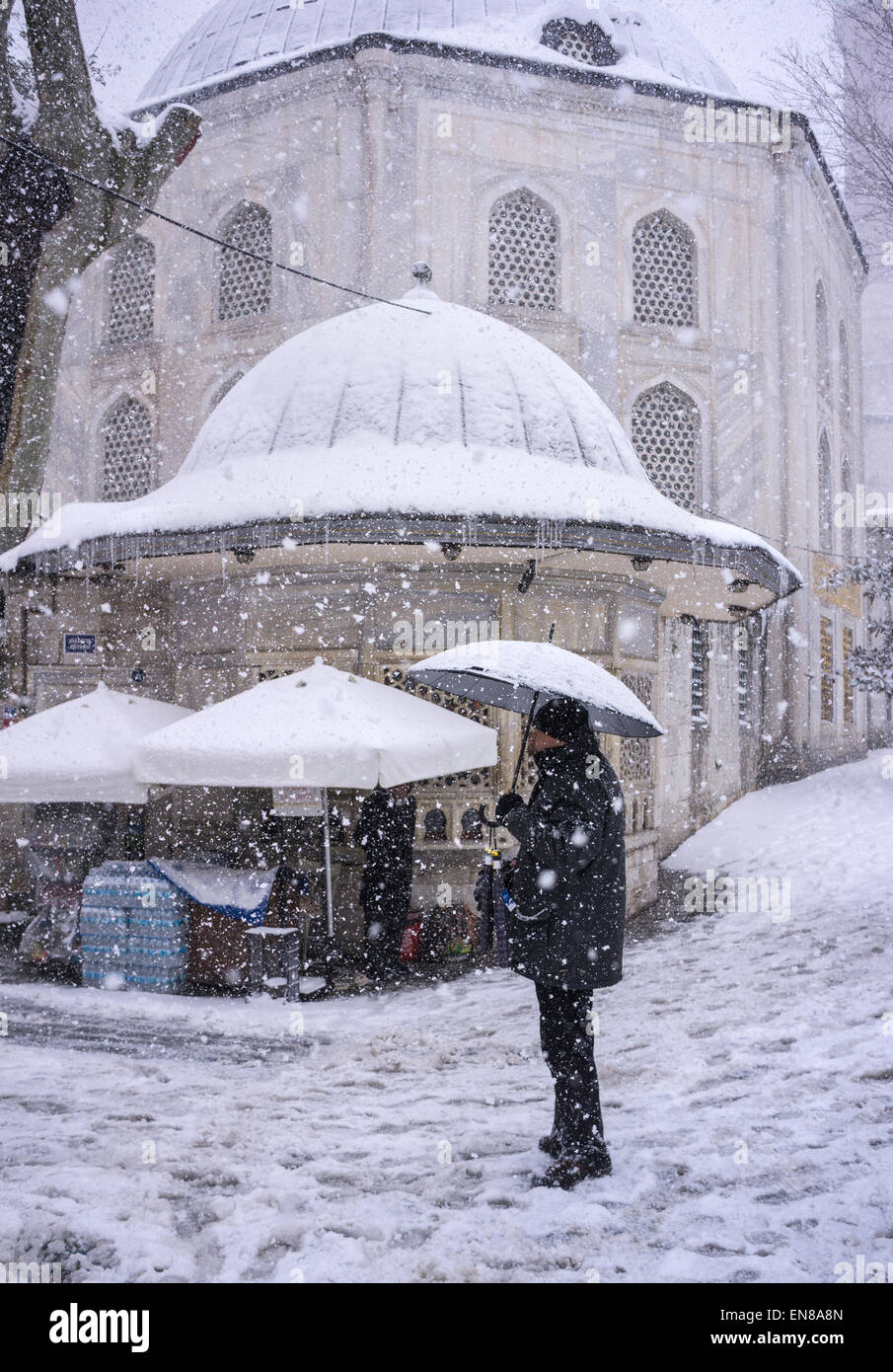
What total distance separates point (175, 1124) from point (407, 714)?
386 centimetres

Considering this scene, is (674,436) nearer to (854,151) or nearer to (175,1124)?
(854,151)

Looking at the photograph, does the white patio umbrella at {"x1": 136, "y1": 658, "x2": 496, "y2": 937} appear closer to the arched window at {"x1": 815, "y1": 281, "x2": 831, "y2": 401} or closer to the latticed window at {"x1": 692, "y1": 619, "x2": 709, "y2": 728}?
the latticed window at {"x1": 692, "y1": 619, "x2": 709, "y2": 728}

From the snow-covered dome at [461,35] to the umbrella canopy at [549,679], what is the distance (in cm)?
1391

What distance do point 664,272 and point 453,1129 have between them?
15029mm

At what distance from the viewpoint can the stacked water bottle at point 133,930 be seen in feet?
25.0

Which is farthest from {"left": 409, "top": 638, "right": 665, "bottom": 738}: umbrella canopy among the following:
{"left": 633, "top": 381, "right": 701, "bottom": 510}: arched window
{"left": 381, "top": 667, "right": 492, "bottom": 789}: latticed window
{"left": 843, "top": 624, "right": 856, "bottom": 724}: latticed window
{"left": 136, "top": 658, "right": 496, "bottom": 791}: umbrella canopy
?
{"left": 843, "top": 624, "right": 856, "bottom": 724}: latticed window

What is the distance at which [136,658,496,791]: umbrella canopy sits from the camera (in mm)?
7043

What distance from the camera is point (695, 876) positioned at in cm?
1191

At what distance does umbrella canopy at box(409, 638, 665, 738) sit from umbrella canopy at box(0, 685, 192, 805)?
12.8 feet

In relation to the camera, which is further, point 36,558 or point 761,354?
point 761,354

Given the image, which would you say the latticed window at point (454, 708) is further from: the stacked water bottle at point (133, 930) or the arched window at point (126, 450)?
the arched window at point (126, 450)

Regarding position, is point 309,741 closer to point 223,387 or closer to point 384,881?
point 384,881

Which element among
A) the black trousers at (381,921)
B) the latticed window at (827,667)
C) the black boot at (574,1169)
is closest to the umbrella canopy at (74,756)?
the black trousers at (381,921)
